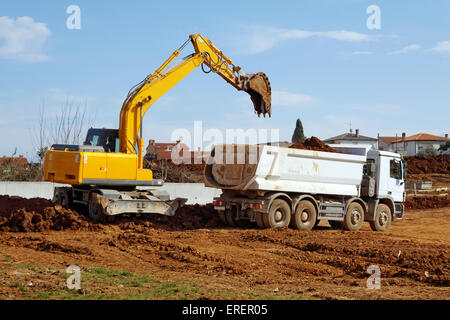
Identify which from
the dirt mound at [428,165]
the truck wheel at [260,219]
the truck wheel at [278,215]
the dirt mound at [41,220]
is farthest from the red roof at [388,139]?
the dirt mound at [41,220]

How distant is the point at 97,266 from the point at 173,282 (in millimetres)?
2120

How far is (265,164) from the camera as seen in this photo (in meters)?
15.9

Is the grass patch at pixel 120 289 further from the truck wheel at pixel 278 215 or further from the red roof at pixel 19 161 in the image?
the red roof at pixel 19 161

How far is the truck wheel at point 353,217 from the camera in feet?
60.4

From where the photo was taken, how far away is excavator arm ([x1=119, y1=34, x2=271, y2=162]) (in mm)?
16656

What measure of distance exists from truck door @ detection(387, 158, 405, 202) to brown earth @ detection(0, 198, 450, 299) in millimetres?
3046

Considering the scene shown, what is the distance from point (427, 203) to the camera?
32438 mm

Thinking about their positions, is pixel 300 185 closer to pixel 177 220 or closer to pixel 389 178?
A: pixel 177 220

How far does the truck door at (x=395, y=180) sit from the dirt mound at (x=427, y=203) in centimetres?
1258

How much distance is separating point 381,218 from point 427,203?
14.5 meters

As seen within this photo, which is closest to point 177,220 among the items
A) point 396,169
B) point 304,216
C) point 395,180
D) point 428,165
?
point 304,216

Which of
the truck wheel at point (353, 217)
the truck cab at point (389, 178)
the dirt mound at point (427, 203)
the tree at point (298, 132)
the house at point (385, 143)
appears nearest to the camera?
the truck wheel at point (353, 217)

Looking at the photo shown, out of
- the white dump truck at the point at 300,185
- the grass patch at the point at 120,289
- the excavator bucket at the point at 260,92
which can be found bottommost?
the grass patch at the point at 120,289

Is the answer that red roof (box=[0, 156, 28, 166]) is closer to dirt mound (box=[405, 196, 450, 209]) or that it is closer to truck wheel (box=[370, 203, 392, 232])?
truck wheel (box=[370, 203, 392, 232])
